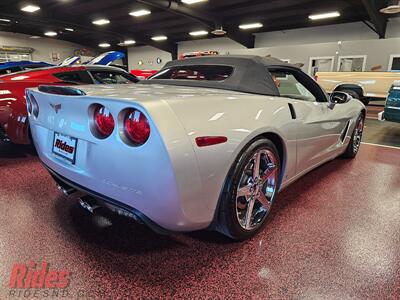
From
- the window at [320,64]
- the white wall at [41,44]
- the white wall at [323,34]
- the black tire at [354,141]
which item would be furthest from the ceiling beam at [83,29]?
the black tire at [354,141]

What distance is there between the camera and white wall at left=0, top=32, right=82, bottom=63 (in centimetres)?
2120

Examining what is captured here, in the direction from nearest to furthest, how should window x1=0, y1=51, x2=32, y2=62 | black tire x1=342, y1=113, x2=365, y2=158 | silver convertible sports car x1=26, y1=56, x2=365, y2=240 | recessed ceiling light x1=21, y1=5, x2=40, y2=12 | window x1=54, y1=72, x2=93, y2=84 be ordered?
silver convertible sports car x1=26, y1=56, x2=365, y2=240 → black tire x1=342, y1=113, x2=365, y2=158 → window x1=54, y1=72, x2=93, y2=84 → recessed ceiling light x1=21, y1=5, x2=40, y2=12 → window x1=0, y1=51, x2=32, y2=62

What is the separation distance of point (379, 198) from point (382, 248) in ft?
2.96

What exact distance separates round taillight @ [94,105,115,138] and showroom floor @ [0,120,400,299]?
75 centimetres

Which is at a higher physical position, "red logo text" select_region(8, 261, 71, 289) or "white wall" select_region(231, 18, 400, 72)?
"white wall" select_region(231, 18, 400, 72)

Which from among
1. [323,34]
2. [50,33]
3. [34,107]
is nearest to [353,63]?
[323,34]

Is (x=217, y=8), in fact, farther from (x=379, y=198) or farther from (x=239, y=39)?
(x=379, y=198)

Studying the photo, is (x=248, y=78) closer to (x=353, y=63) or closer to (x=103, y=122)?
(x=103, y=122)

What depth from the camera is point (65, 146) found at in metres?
1.59

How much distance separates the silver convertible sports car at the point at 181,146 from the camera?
1.23 metres

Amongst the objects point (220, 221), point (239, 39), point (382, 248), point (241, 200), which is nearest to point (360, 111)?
point (382, 248)

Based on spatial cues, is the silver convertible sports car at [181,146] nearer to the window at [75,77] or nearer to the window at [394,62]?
the window at [75,77]

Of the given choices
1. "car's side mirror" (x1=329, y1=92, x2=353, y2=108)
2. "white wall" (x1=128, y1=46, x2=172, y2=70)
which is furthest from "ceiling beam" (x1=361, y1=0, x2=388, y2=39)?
"white wall" (x1=128, y1=46, x2=172, y2=70)

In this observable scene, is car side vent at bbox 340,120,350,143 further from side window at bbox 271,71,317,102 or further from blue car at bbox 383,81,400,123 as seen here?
blue car at bbox 383,81,400,123
